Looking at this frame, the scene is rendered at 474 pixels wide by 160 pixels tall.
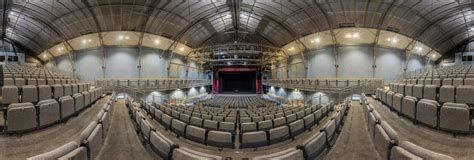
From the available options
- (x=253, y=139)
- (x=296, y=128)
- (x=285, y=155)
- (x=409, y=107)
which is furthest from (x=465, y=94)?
(x=285, y=155)

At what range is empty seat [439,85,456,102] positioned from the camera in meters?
6.40

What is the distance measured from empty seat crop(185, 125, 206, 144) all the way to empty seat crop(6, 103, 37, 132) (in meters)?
3.52

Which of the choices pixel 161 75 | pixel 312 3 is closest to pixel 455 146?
pixel 312 3

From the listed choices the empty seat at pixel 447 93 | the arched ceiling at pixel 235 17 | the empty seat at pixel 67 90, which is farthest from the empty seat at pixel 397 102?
the arched ceiling at pixel 235 17

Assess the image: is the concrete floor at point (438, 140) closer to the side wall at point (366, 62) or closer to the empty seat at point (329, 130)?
the empty seat at point (329, 130)

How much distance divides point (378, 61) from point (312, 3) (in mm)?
12303

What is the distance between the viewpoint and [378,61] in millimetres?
26156

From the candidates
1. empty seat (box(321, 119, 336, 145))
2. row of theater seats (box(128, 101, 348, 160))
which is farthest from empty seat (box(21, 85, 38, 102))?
empty seat (box(321, 119, 336, 145))

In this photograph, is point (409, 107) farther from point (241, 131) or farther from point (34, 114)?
point (34, 114)

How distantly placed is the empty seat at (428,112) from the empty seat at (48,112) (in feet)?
30.7

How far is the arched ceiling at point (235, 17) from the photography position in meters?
19.8

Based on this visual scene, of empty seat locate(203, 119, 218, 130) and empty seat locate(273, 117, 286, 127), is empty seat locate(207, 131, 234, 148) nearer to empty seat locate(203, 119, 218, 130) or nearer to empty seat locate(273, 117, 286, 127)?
empty seat locate(203, 119, 218, 130)

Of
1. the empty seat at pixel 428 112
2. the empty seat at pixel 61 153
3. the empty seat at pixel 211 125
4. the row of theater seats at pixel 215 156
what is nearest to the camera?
the empty seat at pixel 61 153

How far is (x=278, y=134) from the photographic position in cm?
564
